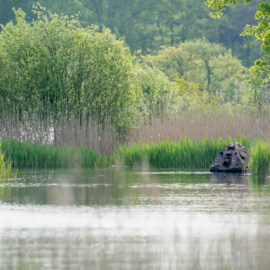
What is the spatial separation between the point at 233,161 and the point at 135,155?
423 cm

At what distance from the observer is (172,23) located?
195ft

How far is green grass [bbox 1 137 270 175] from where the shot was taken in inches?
687

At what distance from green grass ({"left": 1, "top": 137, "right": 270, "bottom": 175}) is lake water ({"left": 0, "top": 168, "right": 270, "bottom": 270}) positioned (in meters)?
6.33

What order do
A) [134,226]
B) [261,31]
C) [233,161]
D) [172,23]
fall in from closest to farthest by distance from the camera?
[134,226], [233,161], [261,31], [172,23]

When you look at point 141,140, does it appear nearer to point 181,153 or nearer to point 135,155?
point 135,155

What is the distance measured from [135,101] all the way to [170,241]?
17.7 metres

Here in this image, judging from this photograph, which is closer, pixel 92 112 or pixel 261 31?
pixel 261 31

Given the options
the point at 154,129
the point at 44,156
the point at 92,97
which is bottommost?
the point at 44,156

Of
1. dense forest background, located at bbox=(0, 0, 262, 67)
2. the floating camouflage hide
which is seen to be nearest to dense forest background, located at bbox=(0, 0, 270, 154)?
the floating camouflage hide

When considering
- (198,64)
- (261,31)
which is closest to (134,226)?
(261,31)

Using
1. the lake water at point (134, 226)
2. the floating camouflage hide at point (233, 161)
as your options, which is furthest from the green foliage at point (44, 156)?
the lake water at point (134, 226)

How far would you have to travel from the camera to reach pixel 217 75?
50.5m

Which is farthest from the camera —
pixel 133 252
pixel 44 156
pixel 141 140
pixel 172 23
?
pixel 172 23

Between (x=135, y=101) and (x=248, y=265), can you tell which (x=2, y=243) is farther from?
(x=135, y=101)
